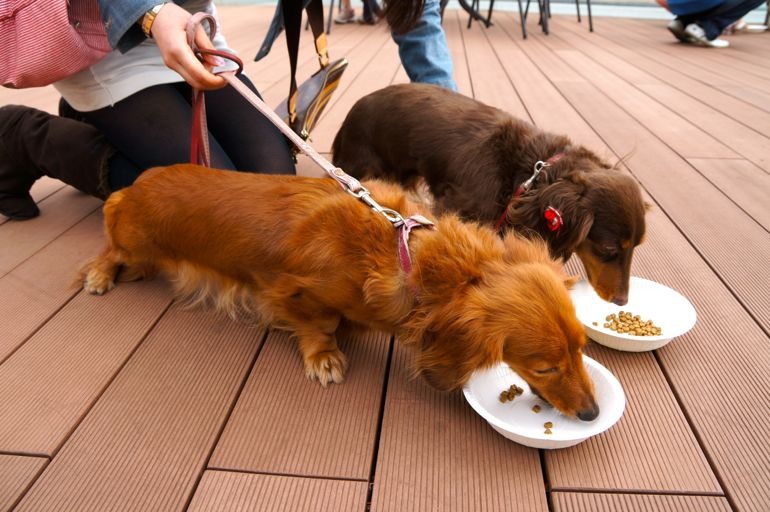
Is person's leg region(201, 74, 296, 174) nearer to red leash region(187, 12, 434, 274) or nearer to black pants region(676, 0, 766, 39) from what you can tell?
red leash region(187, 12, 434, 274)

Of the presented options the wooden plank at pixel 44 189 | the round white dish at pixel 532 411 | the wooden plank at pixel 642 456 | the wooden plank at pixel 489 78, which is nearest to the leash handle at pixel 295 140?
the round white dish at pixel 532 411

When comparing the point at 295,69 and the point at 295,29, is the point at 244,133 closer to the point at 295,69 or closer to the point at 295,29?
the point at 295,69

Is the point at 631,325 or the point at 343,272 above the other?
the point at 343,272

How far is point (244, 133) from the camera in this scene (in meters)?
2.32

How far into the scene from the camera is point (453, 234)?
51.9 inches

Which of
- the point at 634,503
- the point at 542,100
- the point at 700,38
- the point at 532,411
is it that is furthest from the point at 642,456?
the point at 700,38

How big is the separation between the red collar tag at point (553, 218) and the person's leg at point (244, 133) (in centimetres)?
114

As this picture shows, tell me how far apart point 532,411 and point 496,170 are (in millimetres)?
971

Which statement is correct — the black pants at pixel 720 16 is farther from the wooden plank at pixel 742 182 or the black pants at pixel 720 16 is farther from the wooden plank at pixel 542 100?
the wooden plank at pixel 742 182

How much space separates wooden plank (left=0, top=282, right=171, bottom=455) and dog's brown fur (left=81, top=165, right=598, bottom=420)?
10 centimetres

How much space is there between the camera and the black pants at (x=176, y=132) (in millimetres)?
2025

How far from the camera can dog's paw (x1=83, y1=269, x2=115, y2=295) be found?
6.02 feet

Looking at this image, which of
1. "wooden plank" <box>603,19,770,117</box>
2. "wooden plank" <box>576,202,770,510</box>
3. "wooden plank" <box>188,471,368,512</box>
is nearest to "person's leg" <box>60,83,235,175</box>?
"wooden plank" <box>188,471,368,512</box>

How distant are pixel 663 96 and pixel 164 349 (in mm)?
4060
